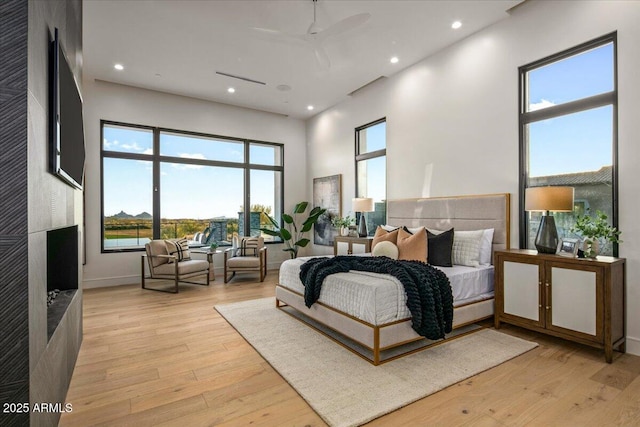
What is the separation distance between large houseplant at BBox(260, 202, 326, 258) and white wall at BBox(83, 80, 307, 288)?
252 mm

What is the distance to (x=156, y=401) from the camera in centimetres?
219

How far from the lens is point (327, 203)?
23.1 ft

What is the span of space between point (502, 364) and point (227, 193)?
18.8ft

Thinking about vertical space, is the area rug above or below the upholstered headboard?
below

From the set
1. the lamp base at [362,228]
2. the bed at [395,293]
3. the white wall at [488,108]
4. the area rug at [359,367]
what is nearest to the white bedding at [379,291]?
the bed at [395,293]

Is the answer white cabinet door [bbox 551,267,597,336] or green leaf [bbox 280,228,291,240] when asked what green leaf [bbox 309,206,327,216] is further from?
white cabinet door [bbox 551,267,597,336]

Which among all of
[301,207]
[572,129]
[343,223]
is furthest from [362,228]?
[572,129]

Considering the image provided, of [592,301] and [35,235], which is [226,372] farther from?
[592,301]

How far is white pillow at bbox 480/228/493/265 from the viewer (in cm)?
378

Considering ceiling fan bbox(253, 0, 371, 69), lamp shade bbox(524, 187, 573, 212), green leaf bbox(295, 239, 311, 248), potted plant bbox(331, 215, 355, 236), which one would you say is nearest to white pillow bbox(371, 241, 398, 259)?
lamp shade bbox(524, 187, 573, 212)

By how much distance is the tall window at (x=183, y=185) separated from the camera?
5.85 meters

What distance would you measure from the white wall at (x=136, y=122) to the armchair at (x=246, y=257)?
2.29 feet

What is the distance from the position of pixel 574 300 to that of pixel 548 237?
23.8 inches

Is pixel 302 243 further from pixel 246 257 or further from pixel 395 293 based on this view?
pixel 395 293
